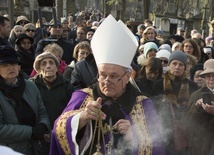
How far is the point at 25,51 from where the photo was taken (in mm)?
6363

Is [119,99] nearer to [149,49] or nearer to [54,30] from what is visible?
[149,49]

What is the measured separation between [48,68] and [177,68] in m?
1.80

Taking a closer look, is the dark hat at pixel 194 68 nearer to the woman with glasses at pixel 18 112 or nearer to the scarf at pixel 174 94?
the scarf at pixel 174 94

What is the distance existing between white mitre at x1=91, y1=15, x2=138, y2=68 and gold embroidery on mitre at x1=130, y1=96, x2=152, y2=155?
334mm

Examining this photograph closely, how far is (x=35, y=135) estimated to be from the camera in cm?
371

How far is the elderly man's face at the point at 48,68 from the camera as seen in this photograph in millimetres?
4629

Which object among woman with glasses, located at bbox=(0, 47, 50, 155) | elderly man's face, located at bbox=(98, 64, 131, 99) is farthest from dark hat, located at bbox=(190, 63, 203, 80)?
elderly man's face, located at bbox=(98, 64, 131, 99)

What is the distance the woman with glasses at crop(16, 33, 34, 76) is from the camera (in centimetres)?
627

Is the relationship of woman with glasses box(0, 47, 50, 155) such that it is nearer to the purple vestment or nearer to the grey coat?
the grey coat

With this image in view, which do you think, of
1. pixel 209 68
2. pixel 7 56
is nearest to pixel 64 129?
pixel 7 56

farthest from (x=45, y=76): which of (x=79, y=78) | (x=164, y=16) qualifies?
(x=164, y=16)

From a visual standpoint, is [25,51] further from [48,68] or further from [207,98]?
[207,98]

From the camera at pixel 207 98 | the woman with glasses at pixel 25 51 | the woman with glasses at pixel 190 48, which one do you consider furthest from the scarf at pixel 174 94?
the woman with glasses at pixel 25 51

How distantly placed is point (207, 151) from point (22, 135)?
2110 mm
